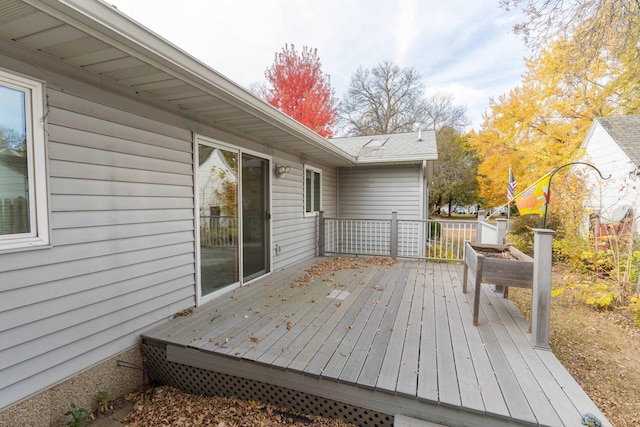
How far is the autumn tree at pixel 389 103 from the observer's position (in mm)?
17953

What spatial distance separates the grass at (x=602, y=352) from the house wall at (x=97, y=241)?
389cm

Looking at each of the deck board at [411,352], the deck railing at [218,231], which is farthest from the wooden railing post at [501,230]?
the deck railing at [218,231]

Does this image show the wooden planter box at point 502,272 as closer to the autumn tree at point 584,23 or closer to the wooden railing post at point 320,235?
the autumn tree at point 584,23

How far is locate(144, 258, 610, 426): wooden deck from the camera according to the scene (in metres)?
1.77

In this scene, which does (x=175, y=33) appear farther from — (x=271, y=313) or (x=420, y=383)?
(x=420, y=383)

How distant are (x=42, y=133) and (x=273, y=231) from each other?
327cm

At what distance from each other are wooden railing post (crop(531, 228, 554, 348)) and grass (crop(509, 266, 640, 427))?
2.02 ft

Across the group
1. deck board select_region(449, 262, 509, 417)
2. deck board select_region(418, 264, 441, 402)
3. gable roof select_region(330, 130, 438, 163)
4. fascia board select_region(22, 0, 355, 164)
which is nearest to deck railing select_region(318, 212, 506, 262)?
gable roof select_region(330, 130, 438, 163)

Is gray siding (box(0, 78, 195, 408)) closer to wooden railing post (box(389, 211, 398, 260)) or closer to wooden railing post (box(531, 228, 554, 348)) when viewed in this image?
wooden railing post (box(531, 228, 554, 348))

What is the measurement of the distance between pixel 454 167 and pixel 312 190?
54.4 feet

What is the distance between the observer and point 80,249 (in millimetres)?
2182

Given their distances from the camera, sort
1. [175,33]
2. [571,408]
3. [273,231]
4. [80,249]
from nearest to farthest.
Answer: [571,408], [80,249], [273,231], [175,33]

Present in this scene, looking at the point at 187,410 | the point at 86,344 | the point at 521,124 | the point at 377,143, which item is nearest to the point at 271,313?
the point at 187,410

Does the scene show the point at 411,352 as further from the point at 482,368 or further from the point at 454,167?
the point at 454,167
